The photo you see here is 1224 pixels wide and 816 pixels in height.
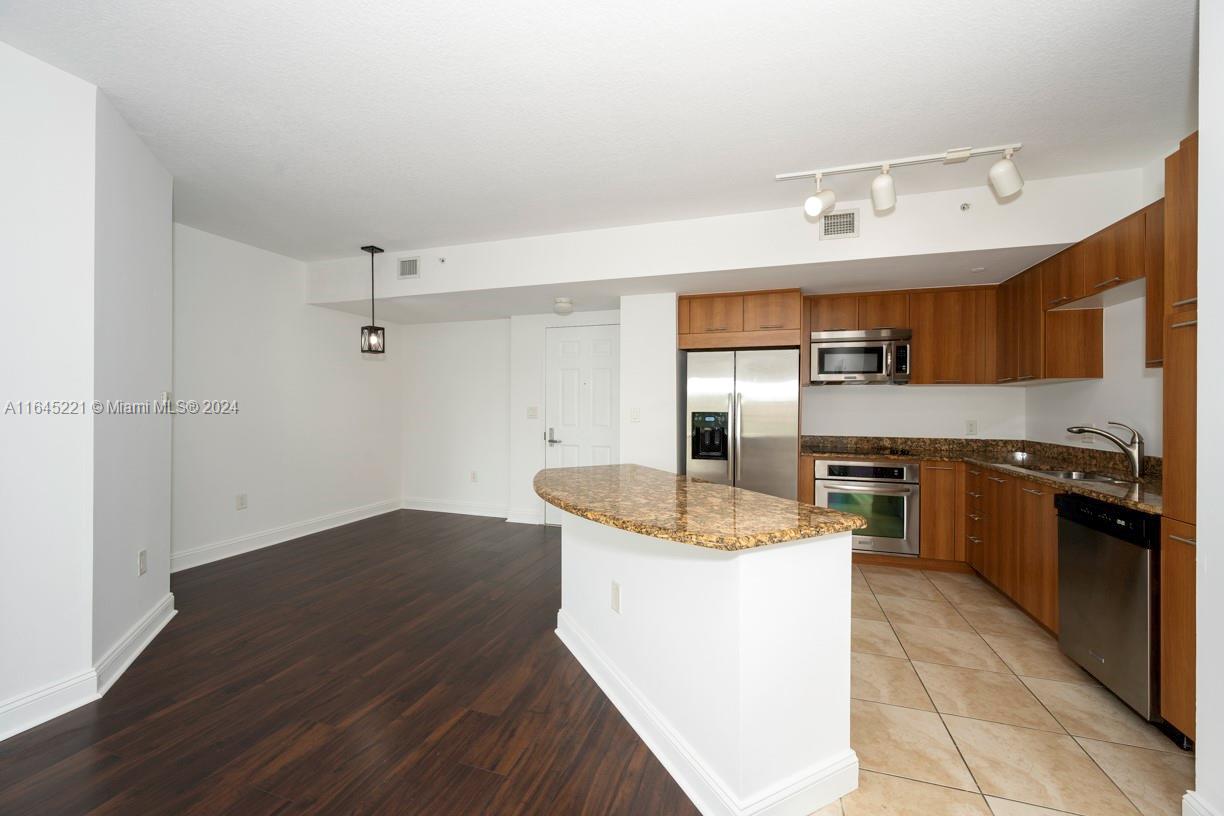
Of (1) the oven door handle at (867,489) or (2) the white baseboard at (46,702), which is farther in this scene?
(1) the oven door handle at (867,489)

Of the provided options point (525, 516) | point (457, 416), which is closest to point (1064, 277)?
point (525, 516)

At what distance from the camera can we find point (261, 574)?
12.4ft

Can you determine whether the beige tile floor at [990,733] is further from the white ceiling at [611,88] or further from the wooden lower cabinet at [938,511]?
the white ceiling at [611,88]

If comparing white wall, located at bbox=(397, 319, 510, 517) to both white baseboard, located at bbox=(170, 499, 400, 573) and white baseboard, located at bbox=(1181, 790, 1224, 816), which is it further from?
white baseboard, located at bbox=(1181, 790, 1224, 816)

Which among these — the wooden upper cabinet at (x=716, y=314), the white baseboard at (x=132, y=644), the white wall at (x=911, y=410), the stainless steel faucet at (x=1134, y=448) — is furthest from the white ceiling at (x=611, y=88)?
the white baseboard at (x=132, y=644)

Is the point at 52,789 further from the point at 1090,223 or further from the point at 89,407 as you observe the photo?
the point at 1090,223

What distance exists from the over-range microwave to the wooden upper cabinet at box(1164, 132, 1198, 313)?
89.8 inches

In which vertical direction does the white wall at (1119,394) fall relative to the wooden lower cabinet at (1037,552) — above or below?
above

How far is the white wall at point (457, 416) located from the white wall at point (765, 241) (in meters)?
1.40

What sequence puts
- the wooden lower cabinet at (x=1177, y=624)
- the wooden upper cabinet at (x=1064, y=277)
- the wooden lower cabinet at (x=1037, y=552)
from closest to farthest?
1. the wooden lower cabinet at (x=1177, y=624)
2. the wooden lower cabinet at (x=1037, y=552)
3. the wooden upper cabinet at (x=1064, y=277)

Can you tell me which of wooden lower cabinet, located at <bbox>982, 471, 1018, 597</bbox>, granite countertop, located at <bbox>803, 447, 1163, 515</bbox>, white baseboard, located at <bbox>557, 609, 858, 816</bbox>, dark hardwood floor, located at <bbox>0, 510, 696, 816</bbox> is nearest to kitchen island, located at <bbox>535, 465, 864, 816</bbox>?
white baseboard, located at <bbox>557, 609, 858, 816</bbox>

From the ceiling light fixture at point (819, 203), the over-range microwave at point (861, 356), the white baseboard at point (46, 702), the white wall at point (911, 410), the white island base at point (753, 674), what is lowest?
the white baseboard at point (46, 702)

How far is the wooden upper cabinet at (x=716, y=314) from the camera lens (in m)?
4.18

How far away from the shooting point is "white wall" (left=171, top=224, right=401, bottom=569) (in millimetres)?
3904
